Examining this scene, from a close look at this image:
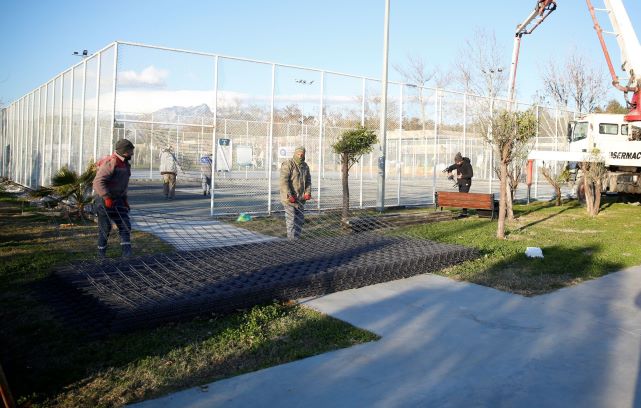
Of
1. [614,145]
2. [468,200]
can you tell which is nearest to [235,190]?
[468,200]

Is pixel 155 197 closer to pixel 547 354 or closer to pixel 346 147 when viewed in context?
pixel 346 147

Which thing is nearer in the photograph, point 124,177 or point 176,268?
point 176,268

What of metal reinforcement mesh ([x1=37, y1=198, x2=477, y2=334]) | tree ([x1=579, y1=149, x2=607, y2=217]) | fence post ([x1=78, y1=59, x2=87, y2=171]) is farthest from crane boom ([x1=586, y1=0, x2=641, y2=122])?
fence post ([x1=78, y1=59, x2=87, y2=171])

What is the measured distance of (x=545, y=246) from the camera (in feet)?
33.2

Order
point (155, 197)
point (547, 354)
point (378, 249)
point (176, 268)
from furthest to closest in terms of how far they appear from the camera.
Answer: point (155, 197) < point (378, 249) < point (176, 268) < point (547, 354)

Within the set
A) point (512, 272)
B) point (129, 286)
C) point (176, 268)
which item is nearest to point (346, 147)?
point (512, 272)

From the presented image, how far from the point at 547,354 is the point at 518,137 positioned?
7.67 metres

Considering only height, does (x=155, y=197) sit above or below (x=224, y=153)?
below

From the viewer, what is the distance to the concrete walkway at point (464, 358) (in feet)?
12.7

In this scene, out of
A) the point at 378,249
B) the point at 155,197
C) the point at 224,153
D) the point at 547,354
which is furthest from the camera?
the point at 155,197

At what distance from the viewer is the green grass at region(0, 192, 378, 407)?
395 cm

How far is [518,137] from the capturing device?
11625mm

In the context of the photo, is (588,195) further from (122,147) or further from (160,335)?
(160,335)

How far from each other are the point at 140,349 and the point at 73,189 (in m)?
7.66
